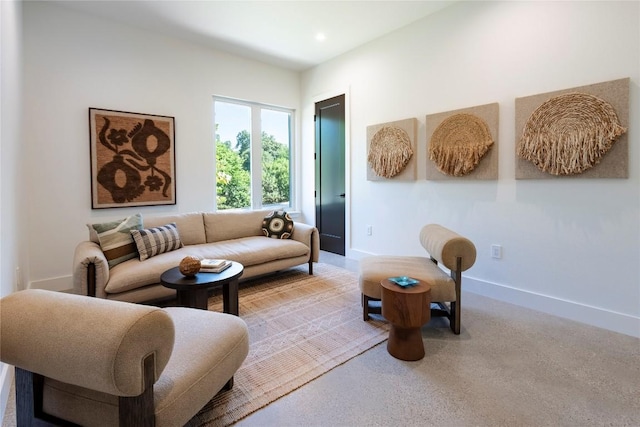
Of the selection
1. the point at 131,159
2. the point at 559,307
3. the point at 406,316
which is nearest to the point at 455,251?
the point at 406,316

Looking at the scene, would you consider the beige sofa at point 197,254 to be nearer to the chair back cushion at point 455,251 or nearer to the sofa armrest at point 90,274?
the sofa armrest at point 90,274

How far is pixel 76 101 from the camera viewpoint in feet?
11.0

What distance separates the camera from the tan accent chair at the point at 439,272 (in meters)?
2.28

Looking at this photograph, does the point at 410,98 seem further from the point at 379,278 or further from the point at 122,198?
the point at 122,198

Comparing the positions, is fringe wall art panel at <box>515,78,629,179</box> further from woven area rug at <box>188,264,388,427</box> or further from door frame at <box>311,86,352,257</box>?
door frame at <box>311,86,352,257</box>

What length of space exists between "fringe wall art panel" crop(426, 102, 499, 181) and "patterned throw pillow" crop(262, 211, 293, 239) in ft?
5.91

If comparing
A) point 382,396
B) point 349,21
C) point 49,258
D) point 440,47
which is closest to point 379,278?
point 382,396

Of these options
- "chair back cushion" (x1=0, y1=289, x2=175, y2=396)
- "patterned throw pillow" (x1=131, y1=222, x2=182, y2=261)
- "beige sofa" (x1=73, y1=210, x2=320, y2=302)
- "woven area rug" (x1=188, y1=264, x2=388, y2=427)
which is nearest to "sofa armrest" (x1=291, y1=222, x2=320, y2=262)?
"beige sofa" (x1=73, y1=210, x2=320, y2=302)

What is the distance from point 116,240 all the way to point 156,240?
0.32 m

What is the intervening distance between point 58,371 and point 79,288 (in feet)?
5.43

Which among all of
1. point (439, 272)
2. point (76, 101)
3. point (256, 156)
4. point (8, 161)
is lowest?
point (439, 272)

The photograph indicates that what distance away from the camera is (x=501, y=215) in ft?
9.81

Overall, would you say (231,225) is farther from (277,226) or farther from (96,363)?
(96,363)

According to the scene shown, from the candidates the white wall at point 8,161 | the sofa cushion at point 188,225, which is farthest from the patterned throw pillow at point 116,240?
the white wall at point 8,161
